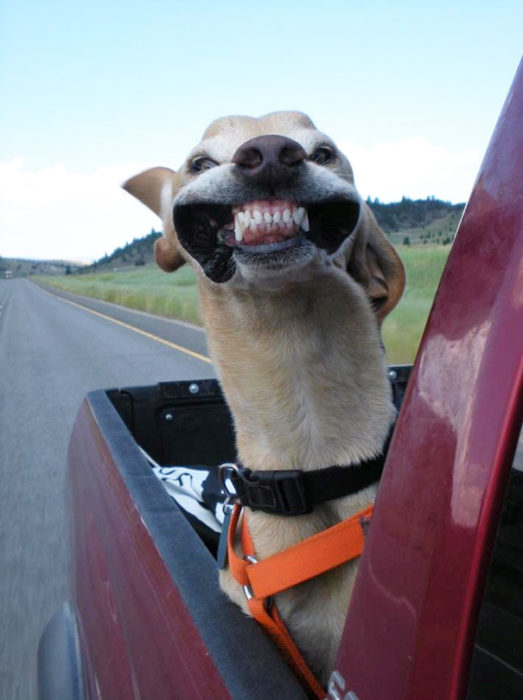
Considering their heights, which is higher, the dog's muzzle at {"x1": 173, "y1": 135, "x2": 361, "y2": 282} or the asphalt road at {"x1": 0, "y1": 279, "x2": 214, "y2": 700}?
the dog's muzzle at {"x1": 173, "y1": 135, "x2": 361, "y2": 282}

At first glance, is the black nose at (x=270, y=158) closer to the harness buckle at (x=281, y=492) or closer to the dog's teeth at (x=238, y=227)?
the dog's teeth at (x=238, y=227)

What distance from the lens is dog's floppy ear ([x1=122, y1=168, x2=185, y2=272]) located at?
7.55 feet

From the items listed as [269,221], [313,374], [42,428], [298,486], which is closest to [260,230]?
[269,221]

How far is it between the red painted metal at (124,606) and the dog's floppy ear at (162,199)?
2.06ft

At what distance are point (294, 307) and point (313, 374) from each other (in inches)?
6.9

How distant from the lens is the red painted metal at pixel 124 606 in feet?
4.47

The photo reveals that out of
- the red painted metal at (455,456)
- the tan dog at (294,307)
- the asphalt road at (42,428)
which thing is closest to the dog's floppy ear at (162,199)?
the tan dog at (294,307)

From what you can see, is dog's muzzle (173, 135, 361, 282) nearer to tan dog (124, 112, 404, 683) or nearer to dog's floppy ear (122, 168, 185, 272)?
tan dog (124, 112, 404, 683)

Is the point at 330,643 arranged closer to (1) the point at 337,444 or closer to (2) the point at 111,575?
(1) the point at 337,444

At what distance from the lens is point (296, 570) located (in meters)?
1.63

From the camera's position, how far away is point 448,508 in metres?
0.81

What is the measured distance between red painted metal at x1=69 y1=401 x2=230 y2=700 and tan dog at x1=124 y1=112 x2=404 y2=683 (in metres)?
0.22

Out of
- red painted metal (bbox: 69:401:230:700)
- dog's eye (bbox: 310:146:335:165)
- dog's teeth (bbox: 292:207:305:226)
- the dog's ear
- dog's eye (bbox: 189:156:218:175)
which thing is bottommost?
red painted metal (bbox: 69:401:230:700)

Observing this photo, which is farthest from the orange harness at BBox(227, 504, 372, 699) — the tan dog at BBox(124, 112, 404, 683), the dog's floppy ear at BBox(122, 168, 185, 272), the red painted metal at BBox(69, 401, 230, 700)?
the dog's floppy ear at BBox(122, 168, 185, 272)
